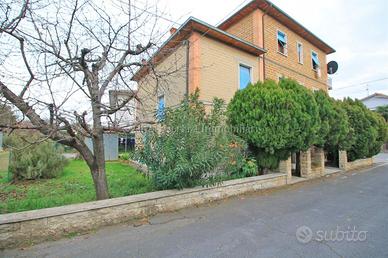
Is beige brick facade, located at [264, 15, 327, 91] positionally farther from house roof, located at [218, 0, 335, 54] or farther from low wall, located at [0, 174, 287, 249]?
low wall, located at [0, 174, 287, 249]

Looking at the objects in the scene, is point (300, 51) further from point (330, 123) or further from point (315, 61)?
point (330, 123)

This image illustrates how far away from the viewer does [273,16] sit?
1202 cm

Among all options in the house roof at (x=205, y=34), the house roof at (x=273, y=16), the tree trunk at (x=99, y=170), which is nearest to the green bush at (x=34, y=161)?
the tree trunk at (x=99, y=170)

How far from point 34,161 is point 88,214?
5.78 metres

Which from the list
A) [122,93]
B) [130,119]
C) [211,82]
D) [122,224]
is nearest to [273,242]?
[122,224]

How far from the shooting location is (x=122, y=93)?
16.7 feet

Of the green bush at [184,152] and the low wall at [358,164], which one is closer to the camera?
the green bush at [184,152]

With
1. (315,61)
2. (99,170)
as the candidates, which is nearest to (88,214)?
(99,170)

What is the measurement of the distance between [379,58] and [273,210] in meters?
26.0

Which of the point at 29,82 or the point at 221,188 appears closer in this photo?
the point at 29,82

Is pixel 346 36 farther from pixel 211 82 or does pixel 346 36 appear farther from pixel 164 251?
pixel 164 251

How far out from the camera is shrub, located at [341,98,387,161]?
1072cm

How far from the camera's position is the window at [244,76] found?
1062 cm

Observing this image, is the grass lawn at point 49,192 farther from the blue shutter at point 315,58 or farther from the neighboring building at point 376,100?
the neighboring building at point 376,100
